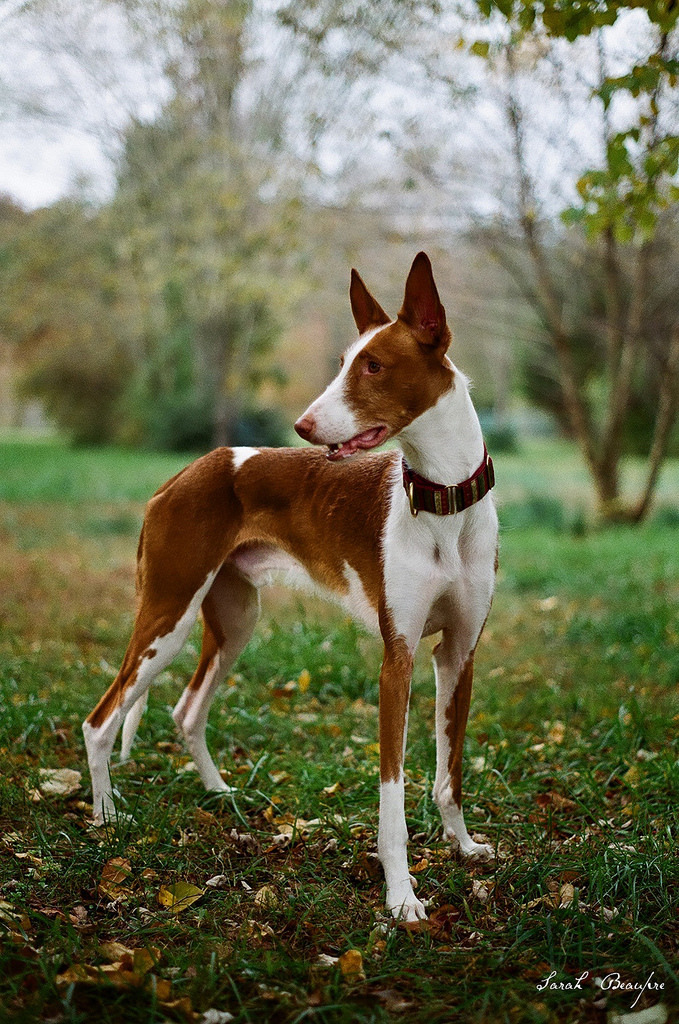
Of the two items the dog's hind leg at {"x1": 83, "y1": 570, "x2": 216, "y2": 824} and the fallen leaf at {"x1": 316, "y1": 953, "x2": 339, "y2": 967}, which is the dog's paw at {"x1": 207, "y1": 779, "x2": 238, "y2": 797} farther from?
the fallen leaf at {"x1": 316, "y1": 953, "x2": 339, "y2": 967}

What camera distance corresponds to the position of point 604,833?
129 inches

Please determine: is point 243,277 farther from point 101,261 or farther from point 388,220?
point 101,261

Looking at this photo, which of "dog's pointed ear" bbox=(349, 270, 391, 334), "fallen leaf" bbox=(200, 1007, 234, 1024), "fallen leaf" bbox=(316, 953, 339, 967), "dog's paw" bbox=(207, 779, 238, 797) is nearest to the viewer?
"fallen leaf" bbox=(200, 1007, 234, 1024)

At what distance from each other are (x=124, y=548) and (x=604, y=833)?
660 cm

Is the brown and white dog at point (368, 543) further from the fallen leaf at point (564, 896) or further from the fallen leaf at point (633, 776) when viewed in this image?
the fallen leaf at point (633, 776)

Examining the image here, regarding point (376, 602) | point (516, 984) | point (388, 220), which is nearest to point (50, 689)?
point (376, 602)

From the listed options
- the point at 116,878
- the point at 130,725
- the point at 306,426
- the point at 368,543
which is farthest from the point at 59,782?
the point at 306,426

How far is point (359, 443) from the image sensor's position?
2.76m

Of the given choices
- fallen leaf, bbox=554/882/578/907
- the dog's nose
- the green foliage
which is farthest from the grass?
the green foliage

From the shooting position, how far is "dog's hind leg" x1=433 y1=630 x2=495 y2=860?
10.7ft

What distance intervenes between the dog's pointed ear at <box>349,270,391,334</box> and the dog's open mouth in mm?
403

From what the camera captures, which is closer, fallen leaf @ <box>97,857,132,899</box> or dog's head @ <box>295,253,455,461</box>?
dog's head @ <box>295,253,455,461</box>

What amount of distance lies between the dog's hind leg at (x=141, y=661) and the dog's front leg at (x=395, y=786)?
3.06 feet

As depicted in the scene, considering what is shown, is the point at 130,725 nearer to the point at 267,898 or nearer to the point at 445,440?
the point at 267,898
